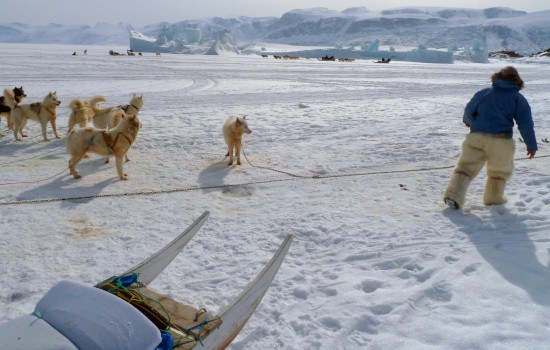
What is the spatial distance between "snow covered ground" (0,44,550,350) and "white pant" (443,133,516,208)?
0.18 meters

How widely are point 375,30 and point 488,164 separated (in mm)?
105043

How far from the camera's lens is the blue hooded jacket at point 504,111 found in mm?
3920

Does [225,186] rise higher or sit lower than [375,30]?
lower

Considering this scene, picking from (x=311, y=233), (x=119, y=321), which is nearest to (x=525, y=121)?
(x=311, y=233)

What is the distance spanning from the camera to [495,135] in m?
4.02

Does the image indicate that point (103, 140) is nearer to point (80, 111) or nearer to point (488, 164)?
point (80, 111)

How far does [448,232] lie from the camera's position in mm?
3738

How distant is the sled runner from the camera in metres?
1.64

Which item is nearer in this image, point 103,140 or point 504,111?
point 504,111

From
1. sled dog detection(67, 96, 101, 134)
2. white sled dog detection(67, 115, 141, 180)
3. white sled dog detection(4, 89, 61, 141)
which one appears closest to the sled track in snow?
white sled dog detection(67, 115, 141, 180)

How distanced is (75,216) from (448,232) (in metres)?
3.43

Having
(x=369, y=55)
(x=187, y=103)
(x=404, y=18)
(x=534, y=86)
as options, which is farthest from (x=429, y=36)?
(x=187, y=103)

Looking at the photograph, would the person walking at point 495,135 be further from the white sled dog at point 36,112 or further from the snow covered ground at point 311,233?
the white sled dog at point 36,112

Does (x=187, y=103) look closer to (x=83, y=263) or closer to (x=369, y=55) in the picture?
(x=83, y=263)
